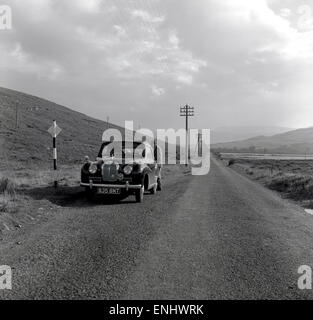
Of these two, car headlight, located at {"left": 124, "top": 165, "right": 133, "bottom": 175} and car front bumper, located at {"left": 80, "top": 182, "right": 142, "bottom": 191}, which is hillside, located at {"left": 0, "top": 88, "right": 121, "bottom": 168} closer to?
car front bumper, located at {"left": 80, "top": 182, "right": 142, "bottom": 191}

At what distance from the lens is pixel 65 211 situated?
9000 mm

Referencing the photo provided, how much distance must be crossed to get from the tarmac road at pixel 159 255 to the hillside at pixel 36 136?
1000 inches

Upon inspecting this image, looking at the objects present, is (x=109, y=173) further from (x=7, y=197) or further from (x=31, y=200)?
(x=7, y=197)

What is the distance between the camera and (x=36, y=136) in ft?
169

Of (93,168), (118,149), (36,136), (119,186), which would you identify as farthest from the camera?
(36,136)

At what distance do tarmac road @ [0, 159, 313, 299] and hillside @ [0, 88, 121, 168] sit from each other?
25.4 meters

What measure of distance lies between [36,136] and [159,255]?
4914cm

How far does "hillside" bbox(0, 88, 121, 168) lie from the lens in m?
40.0

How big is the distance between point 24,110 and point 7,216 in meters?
64.9

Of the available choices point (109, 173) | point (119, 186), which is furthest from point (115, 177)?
point (119, 186)

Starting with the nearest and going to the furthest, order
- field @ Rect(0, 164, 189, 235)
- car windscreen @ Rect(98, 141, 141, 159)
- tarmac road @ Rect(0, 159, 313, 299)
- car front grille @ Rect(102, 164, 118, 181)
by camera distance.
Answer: tarmac road @ Rect(0, 159, 313, 299) < field @ Rect(0, 164, 189, 235) < car front grille @ Rect(102, 164, 118, 181) < car windscreen @ Rect(98, 141, 141, 159)

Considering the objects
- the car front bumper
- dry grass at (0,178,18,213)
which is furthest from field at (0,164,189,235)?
the car front bumper

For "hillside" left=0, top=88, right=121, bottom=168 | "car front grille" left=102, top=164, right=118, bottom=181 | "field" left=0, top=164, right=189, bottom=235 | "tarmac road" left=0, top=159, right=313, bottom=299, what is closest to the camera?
"tarmac road" left=0, top=159, right=313, bottom=299
